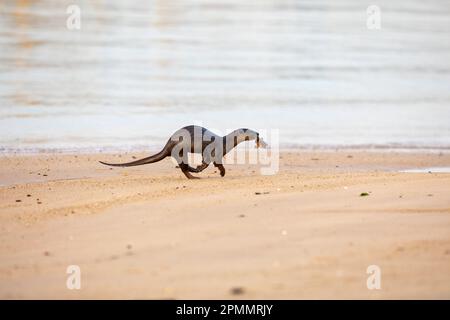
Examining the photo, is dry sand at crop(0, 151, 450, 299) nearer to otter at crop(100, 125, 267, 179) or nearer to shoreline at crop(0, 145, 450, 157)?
otter at crop(100, 125, 267, 179)

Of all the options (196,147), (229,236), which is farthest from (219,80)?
(229,236)

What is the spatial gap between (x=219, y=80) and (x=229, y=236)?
1349 centimetres

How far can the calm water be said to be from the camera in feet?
50.4

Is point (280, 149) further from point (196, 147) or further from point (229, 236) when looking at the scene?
point (229, 236)

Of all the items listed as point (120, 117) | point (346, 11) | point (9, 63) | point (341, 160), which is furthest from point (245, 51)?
point (346, 11)

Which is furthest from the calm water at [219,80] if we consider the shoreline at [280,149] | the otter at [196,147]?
the otter at [196,147]

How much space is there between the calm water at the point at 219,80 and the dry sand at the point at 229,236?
14.8 ft

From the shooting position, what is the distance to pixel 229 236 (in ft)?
23.7

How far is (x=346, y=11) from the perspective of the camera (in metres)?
42.3

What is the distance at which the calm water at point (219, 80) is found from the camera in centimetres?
1538

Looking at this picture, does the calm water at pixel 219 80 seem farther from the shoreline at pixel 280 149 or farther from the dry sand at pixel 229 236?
the dry sand at pixel 229 236
